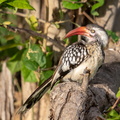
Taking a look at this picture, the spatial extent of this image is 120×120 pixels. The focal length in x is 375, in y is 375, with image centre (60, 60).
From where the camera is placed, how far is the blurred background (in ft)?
10.5

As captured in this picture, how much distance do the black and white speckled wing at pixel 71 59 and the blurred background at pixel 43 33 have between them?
0.29 meters

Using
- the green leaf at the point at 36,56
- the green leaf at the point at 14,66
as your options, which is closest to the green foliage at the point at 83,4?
the green leaf at the point at 36,56

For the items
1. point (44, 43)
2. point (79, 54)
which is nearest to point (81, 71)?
point (79, 54)

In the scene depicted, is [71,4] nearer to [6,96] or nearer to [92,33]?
[92,33]

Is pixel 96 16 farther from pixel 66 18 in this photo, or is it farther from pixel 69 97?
pixel 69 97

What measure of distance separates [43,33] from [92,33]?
1.73 feet

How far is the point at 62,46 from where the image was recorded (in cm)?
330

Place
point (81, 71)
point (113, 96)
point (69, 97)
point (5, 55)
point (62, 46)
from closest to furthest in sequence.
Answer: point (69, 97), point (113, 96), point (81, 71), point (62, 46), point (5, 55)

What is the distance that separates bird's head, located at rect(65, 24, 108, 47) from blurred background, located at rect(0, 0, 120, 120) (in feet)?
0.76

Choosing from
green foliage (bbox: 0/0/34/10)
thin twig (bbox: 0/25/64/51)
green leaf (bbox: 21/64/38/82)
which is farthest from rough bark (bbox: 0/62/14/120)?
green foliage (bbox: 0/0/34/10)

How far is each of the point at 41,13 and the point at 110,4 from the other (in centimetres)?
68

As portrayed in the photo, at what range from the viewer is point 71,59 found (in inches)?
114

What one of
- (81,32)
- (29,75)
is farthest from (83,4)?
(29,75)

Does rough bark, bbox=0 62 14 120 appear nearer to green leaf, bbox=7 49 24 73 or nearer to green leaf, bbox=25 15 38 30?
green leaf, bbox=7 49 24 73
